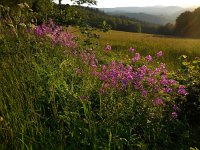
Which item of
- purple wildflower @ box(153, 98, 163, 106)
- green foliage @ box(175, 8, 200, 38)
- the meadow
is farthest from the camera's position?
green foliage @ box(175, 8, 200, 38)

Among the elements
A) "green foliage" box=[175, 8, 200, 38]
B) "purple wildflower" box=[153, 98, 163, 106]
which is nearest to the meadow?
"purple wildflower" box=[153, 98, 163, 106]

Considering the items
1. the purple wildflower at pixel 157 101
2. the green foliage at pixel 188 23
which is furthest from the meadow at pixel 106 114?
the green foliage at pixel 188 23

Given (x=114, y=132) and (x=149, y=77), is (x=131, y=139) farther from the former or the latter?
(x=149, y=77)

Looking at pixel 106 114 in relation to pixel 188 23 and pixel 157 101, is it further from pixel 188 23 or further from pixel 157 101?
pixel 188 23

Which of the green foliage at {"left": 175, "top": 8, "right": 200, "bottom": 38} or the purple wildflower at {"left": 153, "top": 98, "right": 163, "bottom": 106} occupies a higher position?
the purple wildflower at {"left": 153, "top": 98, "right": 163, "bottom": 106}

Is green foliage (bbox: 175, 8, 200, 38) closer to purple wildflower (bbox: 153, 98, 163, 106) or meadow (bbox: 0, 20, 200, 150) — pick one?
meadow (bbox: 0, 20, 200, 150)

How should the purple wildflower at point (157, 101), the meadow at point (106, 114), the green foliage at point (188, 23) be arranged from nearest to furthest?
the meadow at point (106, 114)
the purple wildflower at point (157, 101)
the green foliage at point (188, 23)

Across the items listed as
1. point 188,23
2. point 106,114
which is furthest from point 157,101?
point 188,23

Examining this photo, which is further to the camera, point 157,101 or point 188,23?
point 188,23

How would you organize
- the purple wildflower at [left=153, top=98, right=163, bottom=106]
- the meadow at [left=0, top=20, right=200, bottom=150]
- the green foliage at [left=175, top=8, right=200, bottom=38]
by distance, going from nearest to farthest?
1. the meadow at [left=0, top=20, right=200, bottom=150]
2. the purple wildflower at [left=153, top=98, right=163, bottom=106]
3. the green foliage at [left=175, top=8, right=200, bottom=38]

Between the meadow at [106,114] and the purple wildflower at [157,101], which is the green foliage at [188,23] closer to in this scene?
the meadow at [106,114]

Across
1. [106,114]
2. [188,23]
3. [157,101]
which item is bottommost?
[188,23]

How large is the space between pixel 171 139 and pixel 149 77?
69 centimetres

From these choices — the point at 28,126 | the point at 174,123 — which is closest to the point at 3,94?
the point at 28,126
